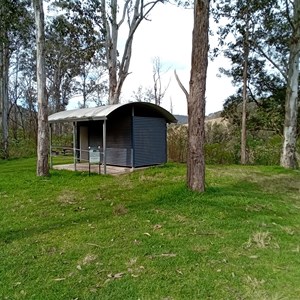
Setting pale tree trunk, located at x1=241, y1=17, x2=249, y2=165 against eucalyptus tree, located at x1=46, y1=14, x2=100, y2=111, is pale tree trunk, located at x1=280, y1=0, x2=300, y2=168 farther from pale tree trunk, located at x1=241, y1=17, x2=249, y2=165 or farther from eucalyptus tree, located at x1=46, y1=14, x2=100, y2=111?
eucalyptus tree, located at x1=46, y1=14, x2=100, y2=111

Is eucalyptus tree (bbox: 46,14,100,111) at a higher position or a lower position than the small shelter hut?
higher

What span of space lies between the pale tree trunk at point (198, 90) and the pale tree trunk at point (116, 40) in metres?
8.21

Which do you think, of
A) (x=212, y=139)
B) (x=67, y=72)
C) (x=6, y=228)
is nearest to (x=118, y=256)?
(x=6, y=228)

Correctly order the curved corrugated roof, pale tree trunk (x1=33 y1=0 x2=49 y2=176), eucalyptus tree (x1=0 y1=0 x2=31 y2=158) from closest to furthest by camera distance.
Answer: pale tree trunk (x1=33 y1=0 x2=49 y2=176) → the curved corrugated roof → eucalyptus tree (x1=0 y1=0 x2=31 y2=158)

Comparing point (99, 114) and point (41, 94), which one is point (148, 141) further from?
point (41, 94)

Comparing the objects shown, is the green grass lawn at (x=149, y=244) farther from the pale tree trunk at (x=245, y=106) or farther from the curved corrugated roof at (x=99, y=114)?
the pale tree trunk at (x=245, y=106)

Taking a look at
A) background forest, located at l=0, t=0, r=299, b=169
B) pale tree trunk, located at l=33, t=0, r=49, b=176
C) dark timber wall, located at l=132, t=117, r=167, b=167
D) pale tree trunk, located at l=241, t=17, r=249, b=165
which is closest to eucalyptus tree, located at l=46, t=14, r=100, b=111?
background forest, located at l=0, t=0, r=299, b=169

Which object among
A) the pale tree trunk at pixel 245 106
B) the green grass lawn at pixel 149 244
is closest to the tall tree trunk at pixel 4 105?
the green grass lawn at pixel 149 244

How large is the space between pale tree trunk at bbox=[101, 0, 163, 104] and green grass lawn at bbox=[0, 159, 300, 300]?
26.5 ft

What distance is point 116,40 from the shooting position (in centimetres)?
1392

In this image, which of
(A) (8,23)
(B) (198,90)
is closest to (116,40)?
(A) (8,23)

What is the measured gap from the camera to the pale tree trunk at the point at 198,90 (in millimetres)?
5766

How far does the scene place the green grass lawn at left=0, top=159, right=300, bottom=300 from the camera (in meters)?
2.65

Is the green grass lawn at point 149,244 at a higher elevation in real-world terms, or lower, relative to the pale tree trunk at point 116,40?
lower
